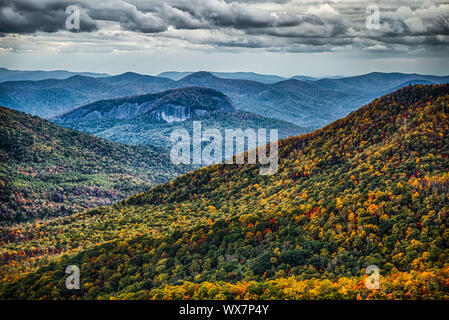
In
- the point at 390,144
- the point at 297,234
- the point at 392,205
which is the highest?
the point at 390,144

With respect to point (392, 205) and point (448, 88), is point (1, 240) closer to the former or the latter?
point (392, 205)

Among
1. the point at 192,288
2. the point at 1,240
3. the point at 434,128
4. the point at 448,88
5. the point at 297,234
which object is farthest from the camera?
the point at 1,240

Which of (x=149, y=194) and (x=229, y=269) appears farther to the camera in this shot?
(x=149, y=194)

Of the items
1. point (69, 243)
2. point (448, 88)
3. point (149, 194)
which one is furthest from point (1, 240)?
point (448, 88)

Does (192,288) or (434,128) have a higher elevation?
(434,128)
